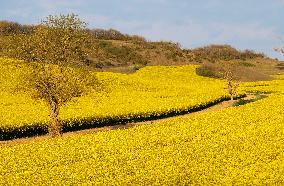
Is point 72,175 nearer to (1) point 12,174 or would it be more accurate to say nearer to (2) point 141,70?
(1) point 12,174

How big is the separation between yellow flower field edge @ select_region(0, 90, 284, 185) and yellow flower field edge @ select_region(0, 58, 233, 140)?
14008 millimetres

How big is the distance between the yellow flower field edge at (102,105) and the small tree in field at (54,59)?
2387 millimetres

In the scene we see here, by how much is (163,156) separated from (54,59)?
81.7ft

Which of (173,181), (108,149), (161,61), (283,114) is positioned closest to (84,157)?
(108,149)

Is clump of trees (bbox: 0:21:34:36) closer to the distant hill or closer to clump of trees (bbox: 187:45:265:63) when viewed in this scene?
the distant hill

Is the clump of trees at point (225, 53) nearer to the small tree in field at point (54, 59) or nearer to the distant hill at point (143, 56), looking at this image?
the distant hill at point (143, 56)

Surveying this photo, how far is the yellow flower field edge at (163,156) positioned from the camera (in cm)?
1931

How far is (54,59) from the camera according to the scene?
4531 centimetres

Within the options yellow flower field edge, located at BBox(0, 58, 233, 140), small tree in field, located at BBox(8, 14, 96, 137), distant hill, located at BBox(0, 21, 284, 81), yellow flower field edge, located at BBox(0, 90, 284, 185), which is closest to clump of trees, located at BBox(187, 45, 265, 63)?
distant hill, located at BBox(0, 21, 284, 81)

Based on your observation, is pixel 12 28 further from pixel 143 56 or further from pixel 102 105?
pixel 102 105

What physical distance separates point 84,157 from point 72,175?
4.13 meters

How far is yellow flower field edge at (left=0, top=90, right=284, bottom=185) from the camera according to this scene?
19.3 m

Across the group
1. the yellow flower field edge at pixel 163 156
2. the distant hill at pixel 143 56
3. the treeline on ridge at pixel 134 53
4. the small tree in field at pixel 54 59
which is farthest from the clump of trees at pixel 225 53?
the yellow flower field edge at pixel 163 156

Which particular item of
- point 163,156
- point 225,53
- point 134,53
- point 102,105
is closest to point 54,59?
point 102,105
